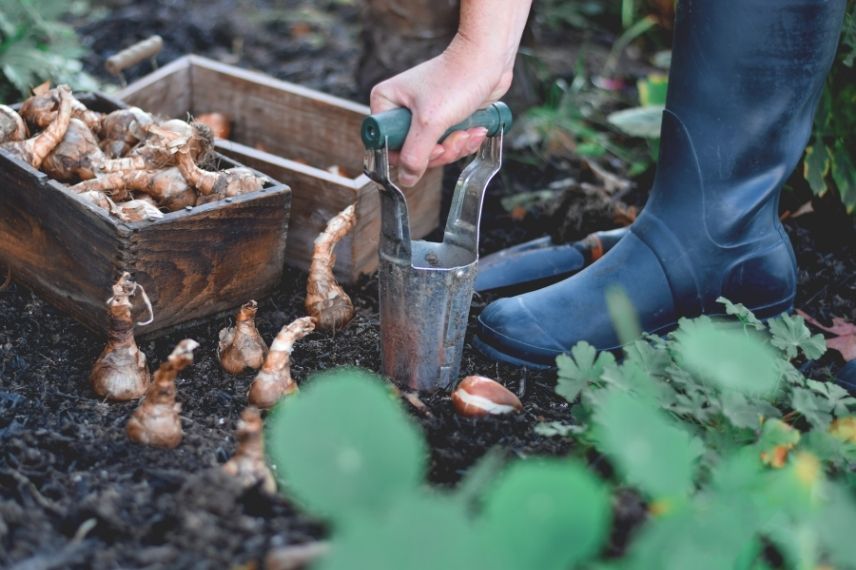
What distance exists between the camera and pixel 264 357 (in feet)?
6.18

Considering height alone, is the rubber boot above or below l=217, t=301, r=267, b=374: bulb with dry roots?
above

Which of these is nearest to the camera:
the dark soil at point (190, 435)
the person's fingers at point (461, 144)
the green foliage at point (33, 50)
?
the dark soil at point (190, 435)

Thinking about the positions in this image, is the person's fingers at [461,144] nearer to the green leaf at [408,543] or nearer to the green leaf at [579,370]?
the green leaf at [579,370]

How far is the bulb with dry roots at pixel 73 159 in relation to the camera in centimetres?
201

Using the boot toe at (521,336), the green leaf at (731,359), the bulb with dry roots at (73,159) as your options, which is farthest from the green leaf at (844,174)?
the bulb with dry roots at (73,159)

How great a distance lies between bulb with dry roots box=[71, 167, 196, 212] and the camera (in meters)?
1.97

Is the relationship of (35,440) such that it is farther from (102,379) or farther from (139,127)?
(139,127)

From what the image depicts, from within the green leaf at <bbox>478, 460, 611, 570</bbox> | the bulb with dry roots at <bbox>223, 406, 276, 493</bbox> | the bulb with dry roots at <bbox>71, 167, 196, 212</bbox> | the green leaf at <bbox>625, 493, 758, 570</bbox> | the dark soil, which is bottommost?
the dark soil

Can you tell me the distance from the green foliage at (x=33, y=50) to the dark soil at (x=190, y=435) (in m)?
0.86

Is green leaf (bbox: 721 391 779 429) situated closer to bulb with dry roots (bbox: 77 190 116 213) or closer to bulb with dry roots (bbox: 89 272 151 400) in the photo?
bulb with dry roots (bbox: 89 272 151 400)

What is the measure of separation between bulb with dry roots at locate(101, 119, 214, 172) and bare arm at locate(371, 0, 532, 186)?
1.57ft

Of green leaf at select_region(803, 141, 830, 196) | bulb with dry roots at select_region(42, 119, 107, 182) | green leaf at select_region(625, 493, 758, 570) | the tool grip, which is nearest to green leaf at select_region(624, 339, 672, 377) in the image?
green leaf at select_region(625, 493, 758, 570)

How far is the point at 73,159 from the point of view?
6.61 ft

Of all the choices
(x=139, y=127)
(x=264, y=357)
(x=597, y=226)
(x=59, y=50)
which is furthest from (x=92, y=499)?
(x=59, y=50)
